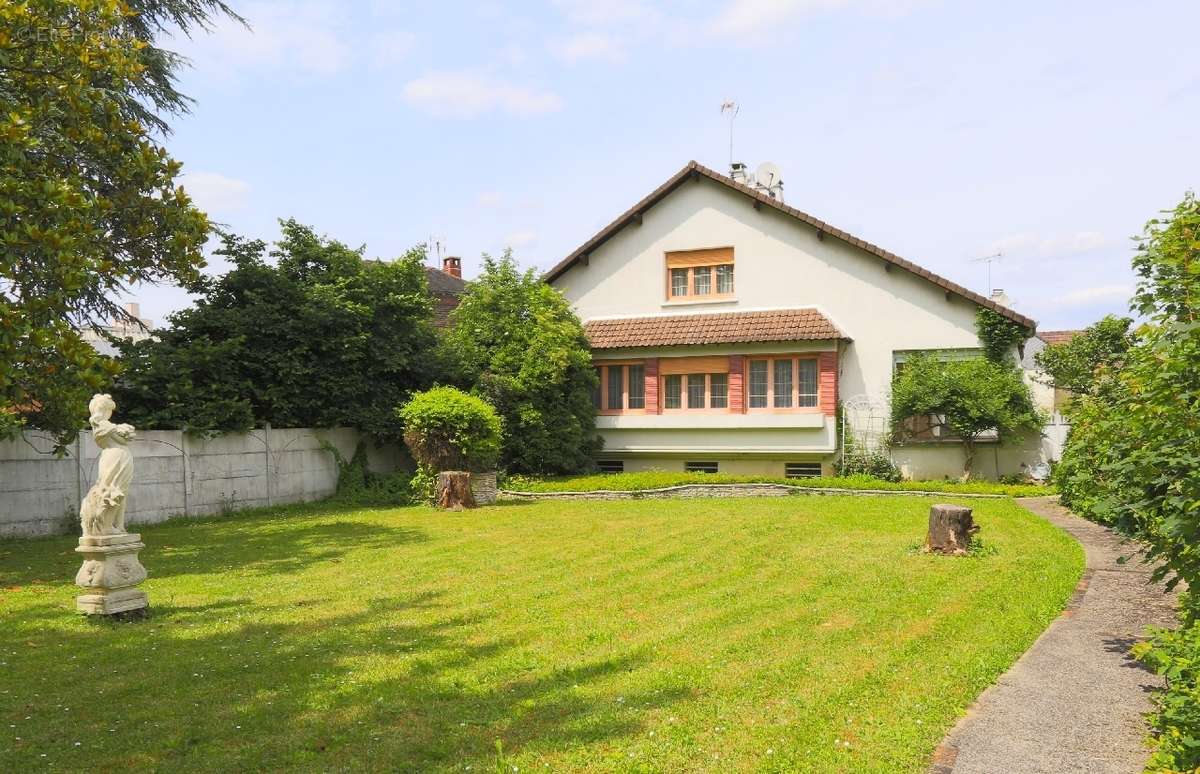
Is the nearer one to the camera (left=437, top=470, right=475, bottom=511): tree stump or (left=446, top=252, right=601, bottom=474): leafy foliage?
(left=437, top=470, right=475, bottom=511): tree stump

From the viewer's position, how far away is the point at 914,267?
22.1 meters

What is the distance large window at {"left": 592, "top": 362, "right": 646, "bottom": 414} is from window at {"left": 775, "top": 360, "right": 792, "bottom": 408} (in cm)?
Answer: 384

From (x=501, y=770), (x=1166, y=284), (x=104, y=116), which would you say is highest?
(x=104, y=116)

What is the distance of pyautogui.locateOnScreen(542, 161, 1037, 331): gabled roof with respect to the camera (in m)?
21.7

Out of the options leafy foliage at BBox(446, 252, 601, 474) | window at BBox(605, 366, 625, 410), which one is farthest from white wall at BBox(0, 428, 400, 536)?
window at BBox(605, 366, 625, 410)

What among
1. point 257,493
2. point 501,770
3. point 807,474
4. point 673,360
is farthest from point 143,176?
point 807,474

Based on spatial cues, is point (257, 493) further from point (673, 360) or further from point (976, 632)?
point (976, 632)

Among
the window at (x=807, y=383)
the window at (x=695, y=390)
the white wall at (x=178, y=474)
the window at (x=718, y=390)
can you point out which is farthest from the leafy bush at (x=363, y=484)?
the window at (x=807, y=383)

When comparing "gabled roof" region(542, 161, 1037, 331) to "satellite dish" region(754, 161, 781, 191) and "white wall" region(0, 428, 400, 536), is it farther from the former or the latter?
"white wall" region(0, 428, 400, 536)

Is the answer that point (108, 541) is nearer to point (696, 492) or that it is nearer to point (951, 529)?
point (951, 529)

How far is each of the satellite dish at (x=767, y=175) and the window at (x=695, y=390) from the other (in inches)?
286

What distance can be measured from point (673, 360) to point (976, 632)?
1715 centimetres

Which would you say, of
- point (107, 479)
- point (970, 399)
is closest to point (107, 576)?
point (107, 479)

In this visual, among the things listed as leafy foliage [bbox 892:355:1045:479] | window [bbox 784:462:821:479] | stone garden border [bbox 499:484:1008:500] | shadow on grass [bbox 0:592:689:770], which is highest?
leafy foliage [bbox 892:355:1045:479]
